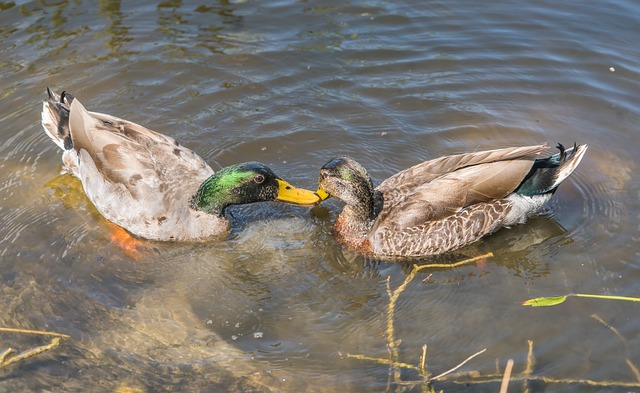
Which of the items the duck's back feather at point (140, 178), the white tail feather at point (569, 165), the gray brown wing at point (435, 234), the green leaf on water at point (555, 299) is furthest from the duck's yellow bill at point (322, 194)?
the white tail feather at point (569, 165)

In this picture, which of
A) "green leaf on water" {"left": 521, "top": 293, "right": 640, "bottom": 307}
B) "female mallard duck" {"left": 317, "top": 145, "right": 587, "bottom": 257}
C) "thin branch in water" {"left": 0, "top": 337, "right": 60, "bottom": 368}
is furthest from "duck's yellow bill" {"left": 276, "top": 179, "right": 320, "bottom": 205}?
"thin branch in water" {"left": 0, "top": 337, "right": 60, "bottom": 368}

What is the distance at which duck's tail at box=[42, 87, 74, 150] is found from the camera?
8555 mm

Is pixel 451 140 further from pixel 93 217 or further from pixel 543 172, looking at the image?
pixel 93 217

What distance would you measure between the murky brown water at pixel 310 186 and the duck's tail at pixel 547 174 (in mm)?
432

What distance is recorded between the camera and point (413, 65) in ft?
34.3

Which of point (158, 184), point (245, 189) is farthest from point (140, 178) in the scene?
point (245, 189)

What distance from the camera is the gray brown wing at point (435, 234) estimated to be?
7418mm

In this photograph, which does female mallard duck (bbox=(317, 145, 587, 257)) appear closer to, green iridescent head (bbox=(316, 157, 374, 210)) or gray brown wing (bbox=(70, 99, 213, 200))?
green iridescent head (bbox=(316, 157, 374, 210))

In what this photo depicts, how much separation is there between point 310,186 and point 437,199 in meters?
1.61

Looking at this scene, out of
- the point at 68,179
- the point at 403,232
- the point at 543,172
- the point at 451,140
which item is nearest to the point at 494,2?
the point at 451,140

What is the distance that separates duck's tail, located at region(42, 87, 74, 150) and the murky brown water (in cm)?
46

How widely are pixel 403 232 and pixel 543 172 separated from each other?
1.56m

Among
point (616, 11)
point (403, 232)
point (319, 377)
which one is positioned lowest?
point (319, 377)

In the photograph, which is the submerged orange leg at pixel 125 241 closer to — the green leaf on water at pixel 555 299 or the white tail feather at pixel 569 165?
the green leaf on water at pixel 555 299
